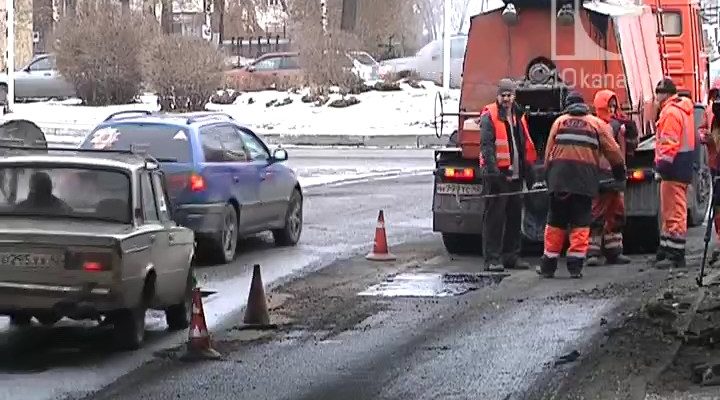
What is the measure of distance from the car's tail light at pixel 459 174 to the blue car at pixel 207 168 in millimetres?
2002

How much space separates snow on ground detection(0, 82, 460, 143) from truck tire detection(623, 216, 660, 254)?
1925 cm

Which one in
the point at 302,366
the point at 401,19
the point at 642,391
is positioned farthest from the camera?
the point at 401,19

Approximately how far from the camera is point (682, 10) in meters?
18.5

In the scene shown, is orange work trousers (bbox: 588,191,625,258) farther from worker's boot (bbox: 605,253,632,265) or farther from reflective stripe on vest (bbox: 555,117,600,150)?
reflective stripe on vest (bbox: 555,117,600,150)

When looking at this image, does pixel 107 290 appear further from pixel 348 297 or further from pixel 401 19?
pixel 401 19

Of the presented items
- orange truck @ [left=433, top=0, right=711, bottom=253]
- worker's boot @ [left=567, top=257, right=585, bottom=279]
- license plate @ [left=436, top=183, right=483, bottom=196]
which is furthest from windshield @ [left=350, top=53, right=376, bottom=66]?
worker's boot @ [left=567, top=257, right=585, bottom=279]

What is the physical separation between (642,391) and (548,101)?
24.2ft

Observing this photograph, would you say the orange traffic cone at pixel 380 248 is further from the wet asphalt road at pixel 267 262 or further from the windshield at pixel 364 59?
the windshield at pixel 364 59

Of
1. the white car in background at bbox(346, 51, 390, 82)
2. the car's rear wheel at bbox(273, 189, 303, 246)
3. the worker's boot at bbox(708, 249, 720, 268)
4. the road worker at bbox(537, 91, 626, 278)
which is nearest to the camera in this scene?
the road worker at bbox(537, 91, 626, 278)

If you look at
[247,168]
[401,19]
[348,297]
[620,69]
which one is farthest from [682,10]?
[401,19]

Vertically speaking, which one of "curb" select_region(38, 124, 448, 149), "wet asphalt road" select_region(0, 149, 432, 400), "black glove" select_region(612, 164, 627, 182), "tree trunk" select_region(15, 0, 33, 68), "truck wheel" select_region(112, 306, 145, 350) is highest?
"tree trunk" select_region(15, 0, 33, 68)

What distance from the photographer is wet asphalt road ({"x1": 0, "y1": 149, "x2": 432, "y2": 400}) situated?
363 inches

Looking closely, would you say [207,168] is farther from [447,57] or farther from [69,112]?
[69,112]

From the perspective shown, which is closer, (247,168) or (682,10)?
(247,168)
